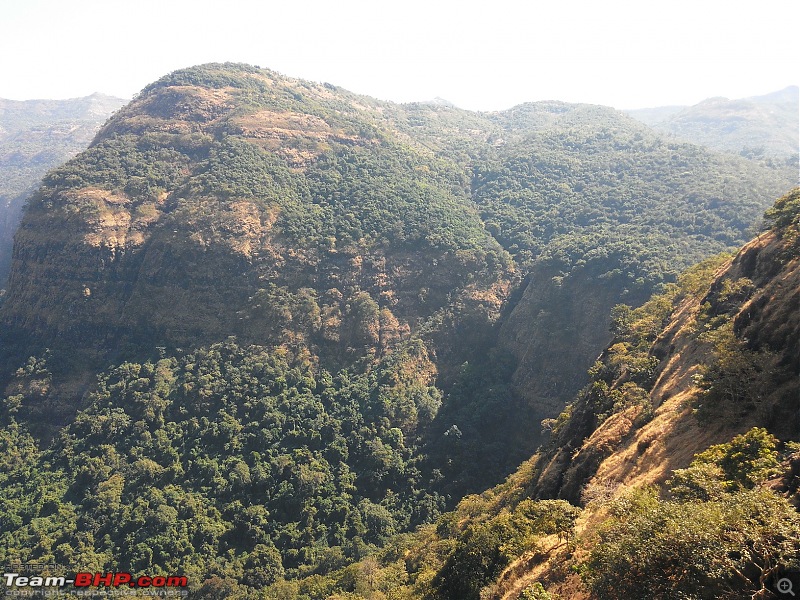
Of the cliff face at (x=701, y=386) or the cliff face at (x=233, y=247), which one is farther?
the cliff face at (x=233, y=247)

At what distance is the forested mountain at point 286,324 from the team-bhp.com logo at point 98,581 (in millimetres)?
1628

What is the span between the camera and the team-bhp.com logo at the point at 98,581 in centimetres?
4091

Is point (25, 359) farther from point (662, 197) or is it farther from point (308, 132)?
point (662, 197)

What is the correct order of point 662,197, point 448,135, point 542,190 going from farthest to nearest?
1. point 448,135
2. point 542,190
3. point 662,197

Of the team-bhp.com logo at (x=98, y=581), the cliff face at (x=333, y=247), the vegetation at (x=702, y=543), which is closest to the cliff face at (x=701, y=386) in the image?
the vegetation at (x=702, y=543)

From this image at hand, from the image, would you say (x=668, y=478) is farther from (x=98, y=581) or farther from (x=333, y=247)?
(x=333, y=247)

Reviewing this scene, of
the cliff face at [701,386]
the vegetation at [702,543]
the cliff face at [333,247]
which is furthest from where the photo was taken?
the cliff face at [333,247]

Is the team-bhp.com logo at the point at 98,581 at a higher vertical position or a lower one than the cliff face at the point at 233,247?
lower

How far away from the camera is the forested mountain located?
49406mm

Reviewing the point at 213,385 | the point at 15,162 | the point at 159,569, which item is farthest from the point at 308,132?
the point at 15,162

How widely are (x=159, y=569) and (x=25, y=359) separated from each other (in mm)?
38859

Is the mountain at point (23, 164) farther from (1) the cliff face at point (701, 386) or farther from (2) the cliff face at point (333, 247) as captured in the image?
(1) the cliff face at point (701, 386)

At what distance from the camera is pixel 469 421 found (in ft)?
199

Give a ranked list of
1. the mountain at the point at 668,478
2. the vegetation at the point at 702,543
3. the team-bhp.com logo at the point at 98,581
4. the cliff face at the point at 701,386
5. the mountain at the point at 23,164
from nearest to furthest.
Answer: the vegetation at the point at 702,543, the mountain at the point at 668,478, the cliff face at the point at 701,386, the team-bhp.com logo at the point at 98,581, the mountain at the point at 23,164
